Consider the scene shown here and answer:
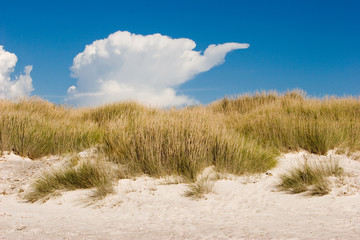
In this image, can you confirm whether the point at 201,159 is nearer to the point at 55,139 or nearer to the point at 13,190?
the point at 13,190

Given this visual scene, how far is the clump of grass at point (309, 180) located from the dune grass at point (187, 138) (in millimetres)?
862

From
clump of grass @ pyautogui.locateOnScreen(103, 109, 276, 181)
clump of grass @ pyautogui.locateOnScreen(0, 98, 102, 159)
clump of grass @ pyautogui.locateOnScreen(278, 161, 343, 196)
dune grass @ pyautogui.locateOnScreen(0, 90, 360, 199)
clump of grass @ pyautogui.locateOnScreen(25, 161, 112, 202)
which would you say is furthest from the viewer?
clump of grass @ pyautogui.locateOnScreen(0, 98, 102, 159)

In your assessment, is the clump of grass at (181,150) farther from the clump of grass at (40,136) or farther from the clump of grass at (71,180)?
the clump of grass at (40,136)

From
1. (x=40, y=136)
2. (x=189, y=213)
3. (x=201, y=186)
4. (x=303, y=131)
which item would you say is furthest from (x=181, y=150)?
(x=40, y=136)

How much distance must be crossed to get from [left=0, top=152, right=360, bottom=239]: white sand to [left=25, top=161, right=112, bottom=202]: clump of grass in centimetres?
19

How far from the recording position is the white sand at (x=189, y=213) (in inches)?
141

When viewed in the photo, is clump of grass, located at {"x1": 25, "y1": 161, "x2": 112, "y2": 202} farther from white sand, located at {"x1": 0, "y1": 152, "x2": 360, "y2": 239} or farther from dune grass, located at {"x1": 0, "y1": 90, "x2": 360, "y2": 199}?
dune grass, located at {"x1": 0, "y1": 90, "x2": 360, "y2": 199}

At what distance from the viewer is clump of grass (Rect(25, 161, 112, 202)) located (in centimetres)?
567

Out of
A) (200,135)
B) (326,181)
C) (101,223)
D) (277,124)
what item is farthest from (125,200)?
(277,124)

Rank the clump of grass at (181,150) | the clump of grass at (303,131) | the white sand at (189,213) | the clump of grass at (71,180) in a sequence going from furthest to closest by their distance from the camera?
the clump of grass at (303,131)
the clump of grass at (181,150)
the clump of grass at (71,180)
the white sand at (189,213)

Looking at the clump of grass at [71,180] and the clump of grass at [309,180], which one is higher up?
the clump of grass at [71,180]

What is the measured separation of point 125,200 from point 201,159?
1620 millimetres

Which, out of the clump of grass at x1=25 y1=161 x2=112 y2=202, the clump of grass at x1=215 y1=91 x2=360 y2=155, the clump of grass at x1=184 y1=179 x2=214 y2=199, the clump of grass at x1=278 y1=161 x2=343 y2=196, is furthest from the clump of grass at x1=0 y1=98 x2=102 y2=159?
the clump of grass at x1=278 y1=161 x2=343 y2=196

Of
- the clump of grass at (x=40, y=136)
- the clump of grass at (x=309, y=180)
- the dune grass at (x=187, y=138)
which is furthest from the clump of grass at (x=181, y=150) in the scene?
the clump of grass at (x=40, y=136)
